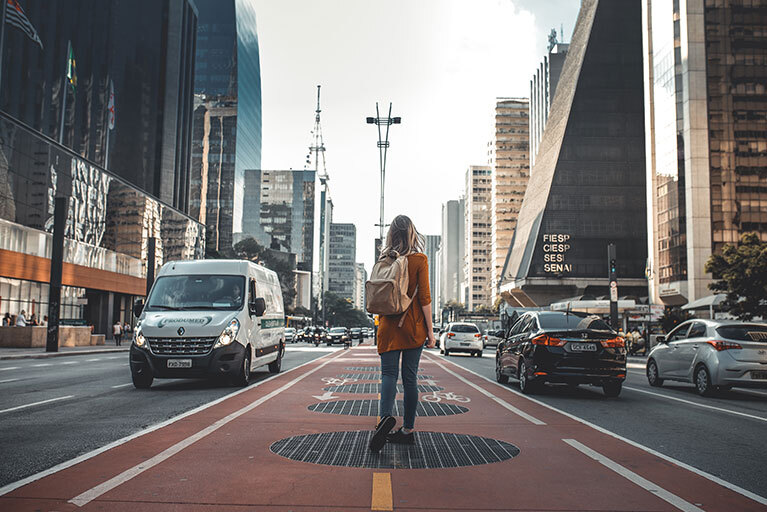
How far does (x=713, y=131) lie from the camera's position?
62562 millimetres

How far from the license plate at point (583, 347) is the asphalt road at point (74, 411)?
5.80 m

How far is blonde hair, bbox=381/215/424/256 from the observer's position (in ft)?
21.0

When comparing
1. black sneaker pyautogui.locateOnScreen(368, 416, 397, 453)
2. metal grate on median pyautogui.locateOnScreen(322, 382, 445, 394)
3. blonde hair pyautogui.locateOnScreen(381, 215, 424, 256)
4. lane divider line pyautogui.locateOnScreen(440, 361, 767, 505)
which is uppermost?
blonde hair pyautogui.locateOnScreen(381, 215, 424, 256)

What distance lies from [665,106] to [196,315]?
64.1 metres

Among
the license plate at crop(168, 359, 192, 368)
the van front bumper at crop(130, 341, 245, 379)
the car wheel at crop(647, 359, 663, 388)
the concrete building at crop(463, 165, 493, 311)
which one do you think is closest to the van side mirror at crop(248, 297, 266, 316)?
the van front bumper at crop(130, 341, 245, 379)

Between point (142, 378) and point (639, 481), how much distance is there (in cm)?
927

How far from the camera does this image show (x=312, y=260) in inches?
7835

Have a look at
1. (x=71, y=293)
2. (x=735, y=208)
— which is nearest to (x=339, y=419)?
(x=71, y=293)

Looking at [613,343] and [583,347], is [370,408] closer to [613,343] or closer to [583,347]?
[583,347]

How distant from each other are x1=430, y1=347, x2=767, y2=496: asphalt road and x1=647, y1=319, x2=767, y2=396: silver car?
36cm

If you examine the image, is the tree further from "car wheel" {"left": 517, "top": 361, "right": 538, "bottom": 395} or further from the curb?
the curb

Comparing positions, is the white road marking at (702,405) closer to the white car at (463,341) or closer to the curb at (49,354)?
the white car at (463,341)

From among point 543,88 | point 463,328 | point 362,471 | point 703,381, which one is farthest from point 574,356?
point 543,88

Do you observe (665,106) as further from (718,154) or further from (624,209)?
(624,209)
